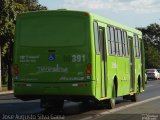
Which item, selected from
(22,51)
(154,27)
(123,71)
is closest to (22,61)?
(22,51)

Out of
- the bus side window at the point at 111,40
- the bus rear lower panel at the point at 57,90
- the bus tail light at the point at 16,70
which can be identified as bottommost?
the bus rear lower panel at the point at 57,90

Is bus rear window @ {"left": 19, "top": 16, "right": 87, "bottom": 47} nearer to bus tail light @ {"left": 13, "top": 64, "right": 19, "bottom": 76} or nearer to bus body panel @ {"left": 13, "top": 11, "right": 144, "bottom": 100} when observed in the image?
bus body panel @ {"left": 13, "top": 11, "right": 144, "bottom": 100}

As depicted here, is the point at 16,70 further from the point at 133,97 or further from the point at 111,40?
the point at 133,97

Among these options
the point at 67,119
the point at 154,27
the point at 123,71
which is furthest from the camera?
the point at 154,27

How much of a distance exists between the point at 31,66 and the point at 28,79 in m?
0.43

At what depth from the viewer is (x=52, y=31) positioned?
1889 cm

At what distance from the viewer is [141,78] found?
2773 centimetres

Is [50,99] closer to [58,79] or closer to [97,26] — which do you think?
[58,79]

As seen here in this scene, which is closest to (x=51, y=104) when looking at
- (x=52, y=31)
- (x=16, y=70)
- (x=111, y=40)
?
(x=16, y=70)

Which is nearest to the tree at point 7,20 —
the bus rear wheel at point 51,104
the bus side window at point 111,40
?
the bus side window at point 111,40

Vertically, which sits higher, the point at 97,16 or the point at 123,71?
the point at 97,16

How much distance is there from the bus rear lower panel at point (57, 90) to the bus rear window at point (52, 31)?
1.31m

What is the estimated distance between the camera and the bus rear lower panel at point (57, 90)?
18219 mm

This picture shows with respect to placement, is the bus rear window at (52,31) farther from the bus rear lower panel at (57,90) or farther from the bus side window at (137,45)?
the bus side window at (137,45)
